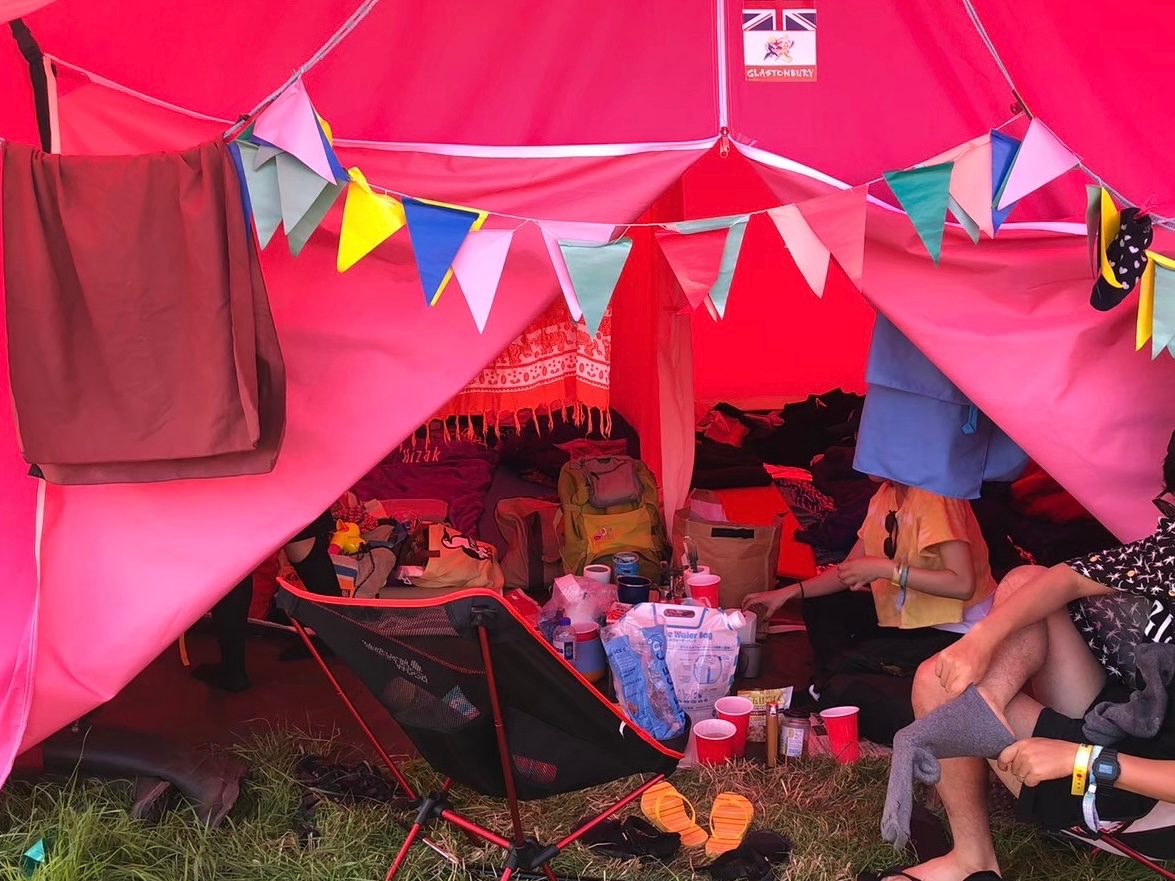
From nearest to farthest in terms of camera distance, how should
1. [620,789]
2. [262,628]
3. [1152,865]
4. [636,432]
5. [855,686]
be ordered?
[1152,865] → [620,789] → [855,686] → [262,628] → [636,432]

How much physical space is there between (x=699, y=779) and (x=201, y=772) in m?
1.18

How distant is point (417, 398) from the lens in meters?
2.37

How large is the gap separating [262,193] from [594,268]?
2.27ft

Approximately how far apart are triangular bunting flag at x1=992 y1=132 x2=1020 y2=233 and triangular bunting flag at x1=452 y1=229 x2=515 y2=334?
1030mm

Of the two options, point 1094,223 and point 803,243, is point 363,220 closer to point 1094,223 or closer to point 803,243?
point 803,243

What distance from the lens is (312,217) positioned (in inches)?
86.4

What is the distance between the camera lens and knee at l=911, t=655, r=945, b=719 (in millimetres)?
2133

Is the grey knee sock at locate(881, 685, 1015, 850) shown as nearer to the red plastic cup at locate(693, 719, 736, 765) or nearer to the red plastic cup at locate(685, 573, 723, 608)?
the red plastic cup at locate(693, 719, 736, 765)

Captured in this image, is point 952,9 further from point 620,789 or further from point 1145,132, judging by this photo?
point 620,789

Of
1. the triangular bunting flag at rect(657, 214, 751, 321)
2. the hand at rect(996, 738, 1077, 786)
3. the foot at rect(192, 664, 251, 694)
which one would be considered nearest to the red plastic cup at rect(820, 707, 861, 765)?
the hand at rect(996, 738, 1077, 786)

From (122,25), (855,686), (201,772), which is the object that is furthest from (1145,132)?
(201,772)

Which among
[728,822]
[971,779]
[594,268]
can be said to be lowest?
[728,822]

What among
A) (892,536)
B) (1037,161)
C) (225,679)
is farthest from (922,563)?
(225,679)

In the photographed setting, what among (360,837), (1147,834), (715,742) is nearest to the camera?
(1147,834)
